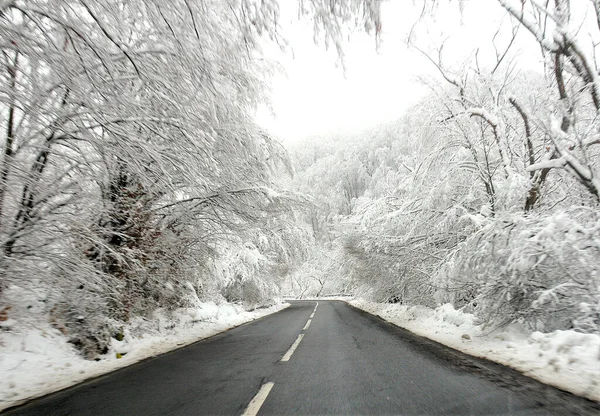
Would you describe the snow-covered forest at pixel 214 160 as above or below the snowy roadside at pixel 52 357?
above

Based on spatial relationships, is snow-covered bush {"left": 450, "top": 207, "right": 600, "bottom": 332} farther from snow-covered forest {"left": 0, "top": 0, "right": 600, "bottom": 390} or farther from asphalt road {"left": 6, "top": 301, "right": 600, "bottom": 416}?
asphalt road {"left": 6, "top": 301, "right": 600, "bottom": 416}

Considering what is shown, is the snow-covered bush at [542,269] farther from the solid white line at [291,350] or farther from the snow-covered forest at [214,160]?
the solid white line at [291,350]

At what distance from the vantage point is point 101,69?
5.31 m

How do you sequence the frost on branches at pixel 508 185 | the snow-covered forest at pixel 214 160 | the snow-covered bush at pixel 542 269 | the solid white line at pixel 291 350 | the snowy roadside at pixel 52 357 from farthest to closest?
the solid white line at pixel 291 350, the frost on branches at pixel 508 185, the snow-covered bush at pixel 542 269, the snowy roadside at pixel 52 357, the snow-covered forest at pixel 214 160

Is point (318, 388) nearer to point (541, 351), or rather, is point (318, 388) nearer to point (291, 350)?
point (291, 350)

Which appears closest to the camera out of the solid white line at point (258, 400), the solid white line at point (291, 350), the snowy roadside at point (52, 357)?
the solid white line at point (258, 400)

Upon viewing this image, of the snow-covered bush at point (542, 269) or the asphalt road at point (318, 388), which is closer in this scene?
the asphalt road at point (318, 388)

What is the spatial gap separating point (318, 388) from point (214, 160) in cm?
394

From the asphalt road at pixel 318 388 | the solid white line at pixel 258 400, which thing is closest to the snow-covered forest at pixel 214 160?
the asphalt road at pixel 318 388

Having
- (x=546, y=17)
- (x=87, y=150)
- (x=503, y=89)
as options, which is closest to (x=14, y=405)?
(x=87, y=150)

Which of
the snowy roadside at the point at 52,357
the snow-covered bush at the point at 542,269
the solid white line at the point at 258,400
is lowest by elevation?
the solid white line at the point at 258,400

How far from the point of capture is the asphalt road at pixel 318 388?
361 cm

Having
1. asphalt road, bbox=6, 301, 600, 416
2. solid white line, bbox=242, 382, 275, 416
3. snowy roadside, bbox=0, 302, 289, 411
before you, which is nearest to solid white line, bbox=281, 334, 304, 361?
asphalt road, bbox=6, 301, 600, 416

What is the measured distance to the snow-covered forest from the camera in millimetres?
4418
